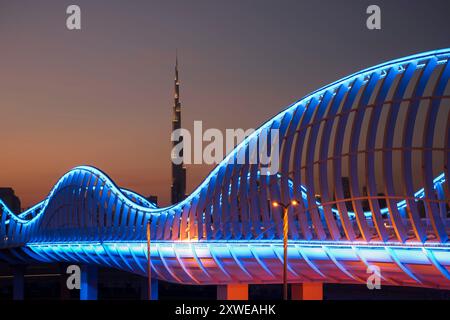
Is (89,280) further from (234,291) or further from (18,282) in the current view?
(234,291)

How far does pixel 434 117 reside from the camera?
42344 mm

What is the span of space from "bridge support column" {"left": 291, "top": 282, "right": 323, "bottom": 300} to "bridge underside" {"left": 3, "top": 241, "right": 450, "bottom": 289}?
2078 millimetres

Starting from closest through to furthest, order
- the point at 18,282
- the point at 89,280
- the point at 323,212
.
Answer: the point at 323,212 < the point at 89,280 < the point at 18,282

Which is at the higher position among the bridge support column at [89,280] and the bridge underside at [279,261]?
the bridge support column at [89,280]

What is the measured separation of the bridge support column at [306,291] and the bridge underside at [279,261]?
6.82 feet

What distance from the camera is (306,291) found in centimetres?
6222

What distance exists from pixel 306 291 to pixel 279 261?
955 cm

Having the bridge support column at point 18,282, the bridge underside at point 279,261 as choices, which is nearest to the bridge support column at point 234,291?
the bridge underside at point 279,261

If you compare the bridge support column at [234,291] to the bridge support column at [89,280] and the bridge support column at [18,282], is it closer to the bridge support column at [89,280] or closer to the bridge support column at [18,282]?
the bridge support column at [89,280]

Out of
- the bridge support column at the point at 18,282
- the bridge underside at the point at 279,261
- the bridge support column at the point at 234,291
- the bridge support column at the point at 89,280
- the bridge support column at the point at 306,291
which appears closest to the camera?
the bridge underside at the point at 279,261

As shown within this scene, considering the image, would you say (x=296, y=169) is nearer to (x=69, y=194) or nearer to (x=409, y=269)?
(x=409, y=269)

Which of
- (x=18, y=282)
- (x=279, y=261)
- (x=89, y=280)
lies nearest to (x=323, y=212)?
(x=279, y=261)

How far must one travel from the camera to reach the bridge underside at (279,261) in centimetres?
4225
